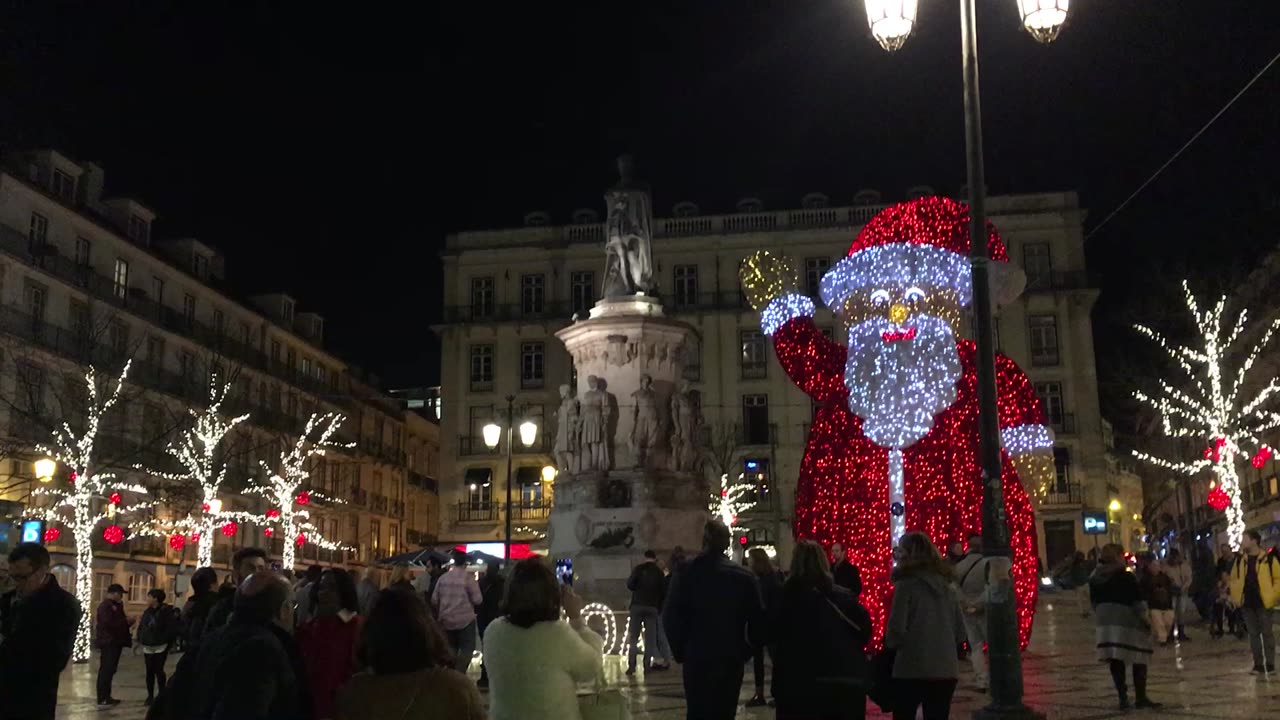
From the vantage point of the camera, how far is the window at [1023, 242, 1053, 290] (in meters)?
Answer: 56.0

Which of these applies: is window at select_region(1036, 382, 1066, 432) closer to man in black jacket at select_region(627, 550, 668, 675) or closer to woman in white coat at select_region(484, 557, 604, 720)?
man in black jacket at select_region(627, 550, 668, 675)

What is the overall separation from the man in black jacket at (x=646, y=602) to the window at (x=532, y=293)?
4409 centimetres

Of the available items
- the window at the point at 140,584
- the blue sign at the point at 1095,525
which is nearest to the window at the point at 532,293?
the window at the point at 140,584

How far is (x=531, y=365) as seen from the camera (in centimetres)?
5859

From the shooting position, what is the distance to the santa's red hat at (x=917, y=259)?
42.5 feet

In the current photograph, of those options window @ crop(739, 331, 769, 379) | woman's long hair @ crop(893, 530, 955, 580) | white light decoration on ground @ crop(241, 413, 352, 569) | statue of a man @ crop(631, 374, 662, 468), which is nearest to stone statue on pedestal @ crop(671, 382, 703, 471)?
statue of a man @ crop(631, 374, 662, 468)

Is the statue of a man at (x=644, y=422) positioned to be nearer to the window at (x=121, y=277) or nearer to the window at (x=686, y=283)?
the window at (x=121, y=277)

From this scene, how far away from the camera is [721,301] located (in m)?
57.5

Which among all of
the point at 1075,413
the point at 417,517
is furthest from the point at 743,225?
the point at 417,517

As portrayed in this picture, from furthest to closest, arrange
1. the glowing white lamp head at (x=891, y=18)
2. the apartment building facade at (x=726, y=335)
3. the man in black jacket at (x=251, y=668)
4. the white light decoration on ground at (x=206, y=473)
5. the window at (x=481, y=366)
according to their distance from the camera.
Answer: the window at (x=481, y=366) → the apartment building facade at (x=726, y=335) → the white light decoration on ground at (x=206, y=473) → the glowing white lamp head at (x=891, y=18) → the man in black jacket at (x=251, y=668)

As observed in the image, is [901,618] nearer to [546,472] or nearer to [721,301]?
[546,472]

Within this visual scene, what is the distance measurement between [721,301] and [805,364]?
44.0 metres

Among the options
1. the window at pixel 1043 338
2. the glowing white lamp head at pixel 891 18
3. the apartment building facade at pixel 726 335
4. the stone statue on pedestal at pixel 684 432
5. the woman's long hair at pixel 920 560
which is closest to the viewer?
the woman's long hair at pixel 920 560

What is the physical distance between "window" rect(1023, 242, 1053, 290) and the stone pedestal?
38497mm
